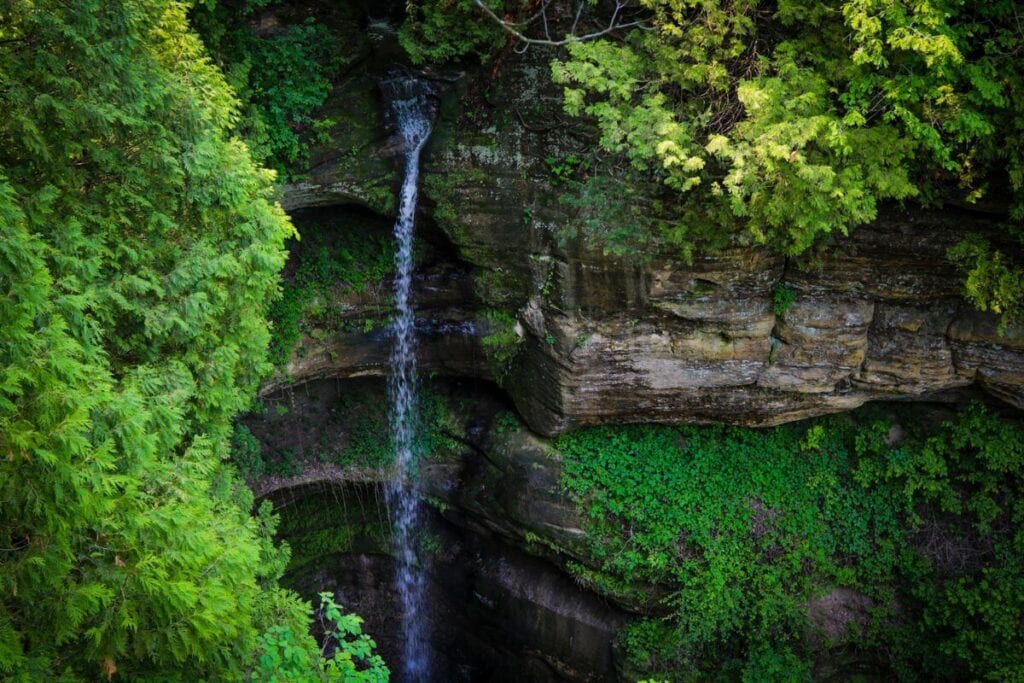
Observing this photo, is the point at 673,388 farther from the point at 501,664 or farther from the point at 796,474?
the point at 501,664

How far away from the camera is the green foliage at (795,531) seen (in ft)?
32.8

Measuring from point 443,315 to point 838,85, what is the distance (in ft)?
23.3

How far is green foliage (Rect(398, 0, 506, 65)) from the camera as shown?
965 centimetres

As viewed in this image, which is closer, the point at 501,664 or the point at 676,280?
the point at 676,280

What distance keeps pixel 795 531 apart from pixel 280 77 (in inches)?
405

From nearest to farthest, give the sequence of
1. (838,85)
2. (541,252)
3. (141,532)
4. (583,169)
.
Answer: (141,532) < (838,85) < (583,169) < (541,252)

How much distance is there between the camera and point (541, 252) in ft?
32.4

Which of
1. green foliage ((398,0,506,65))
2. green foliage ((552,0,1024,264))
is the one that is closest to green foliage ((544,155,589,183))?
green foliage ((552,0,1024,264))

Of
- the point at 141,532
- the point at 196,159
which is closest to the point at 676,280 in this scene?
the point at 196,159

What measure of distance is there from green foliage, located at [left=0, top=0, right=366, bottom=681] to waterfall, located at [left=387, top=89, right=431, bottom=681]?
154 inches

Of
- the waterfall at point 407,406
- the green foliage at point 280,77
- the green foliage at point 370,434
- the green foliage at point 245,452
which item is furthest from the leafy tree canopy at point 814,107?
the green foliage at point 245,452

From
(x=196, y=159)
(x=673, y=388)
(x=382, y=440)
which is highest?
(x=196, y=159)

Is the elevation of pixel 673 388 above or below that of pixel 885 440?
above

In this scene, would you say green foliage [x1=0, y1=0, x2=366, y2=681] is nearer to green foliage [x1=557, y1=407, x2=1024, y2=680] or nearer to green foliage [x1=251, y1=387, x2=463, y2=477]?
green foliage [x1=251, y1=387, x2=463, y2=477]
